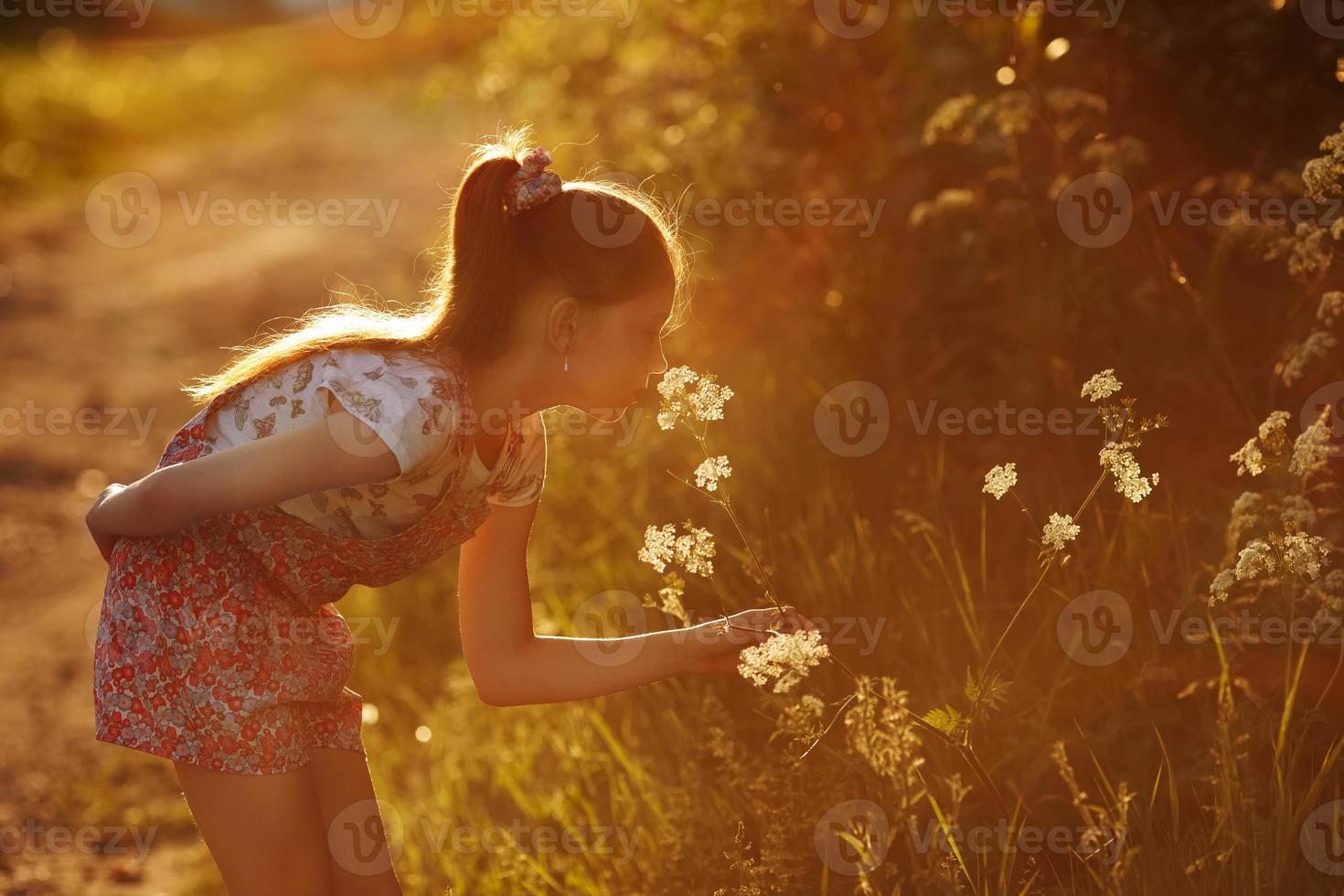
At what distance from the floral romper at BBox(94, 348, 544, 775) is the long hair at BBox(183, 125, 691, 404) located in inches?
2.4

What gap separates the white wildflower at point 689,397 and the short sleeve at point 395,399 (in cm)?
43

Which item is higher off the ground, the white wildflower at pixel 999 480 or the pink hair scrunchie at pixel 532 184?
the pink hair scrunchie at pixel 532 184

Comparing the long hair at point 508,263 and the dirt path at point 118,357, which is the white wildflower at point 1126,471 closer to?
the long hair at point 508,263


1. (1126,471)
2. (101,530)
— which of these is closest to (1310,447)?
(1126,471)

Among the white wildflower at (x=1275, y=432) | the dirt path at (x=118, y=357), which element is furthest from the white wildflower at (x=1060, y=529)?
the dirt path at (x=118, y=357)

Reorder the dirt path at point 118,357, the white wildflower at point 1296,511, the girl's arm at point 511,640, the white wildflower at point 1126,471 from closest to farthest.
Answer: the white wildflower at point 1126,471
the white wildflower at point 1296,511
the girl's arm at point 511,640
the dirt path at point 118,357

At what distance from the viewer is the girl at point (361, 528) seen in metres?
2.41

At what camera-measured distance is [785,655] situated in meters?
2.11

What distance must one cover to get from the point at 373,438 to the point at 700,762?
1.49 meters

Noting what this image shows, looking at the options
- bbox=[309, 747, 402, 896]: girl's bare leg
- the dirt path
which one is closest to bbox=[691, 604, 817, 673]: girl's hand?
bbox=[309, 747, 402, 896]: girl's bare leg

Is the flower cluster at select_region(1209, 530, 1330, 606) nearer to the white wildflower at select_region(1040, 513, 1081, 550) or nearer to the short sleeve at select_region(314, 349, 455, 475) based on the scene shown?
the white wildflower at select_region(1040, 513, 1081, 550)

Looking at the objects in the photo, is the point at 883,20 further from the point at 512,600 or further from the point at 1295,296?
the point at 512,600

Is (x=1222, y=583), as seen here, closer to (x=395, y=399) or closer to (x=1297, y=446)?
(x=1297, y=446)

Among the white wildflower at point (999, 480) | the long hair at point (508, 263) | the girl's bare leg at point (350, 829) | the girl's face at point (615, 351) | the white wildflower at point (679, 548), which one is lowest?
the girl's bare leg at point (350, 829)
